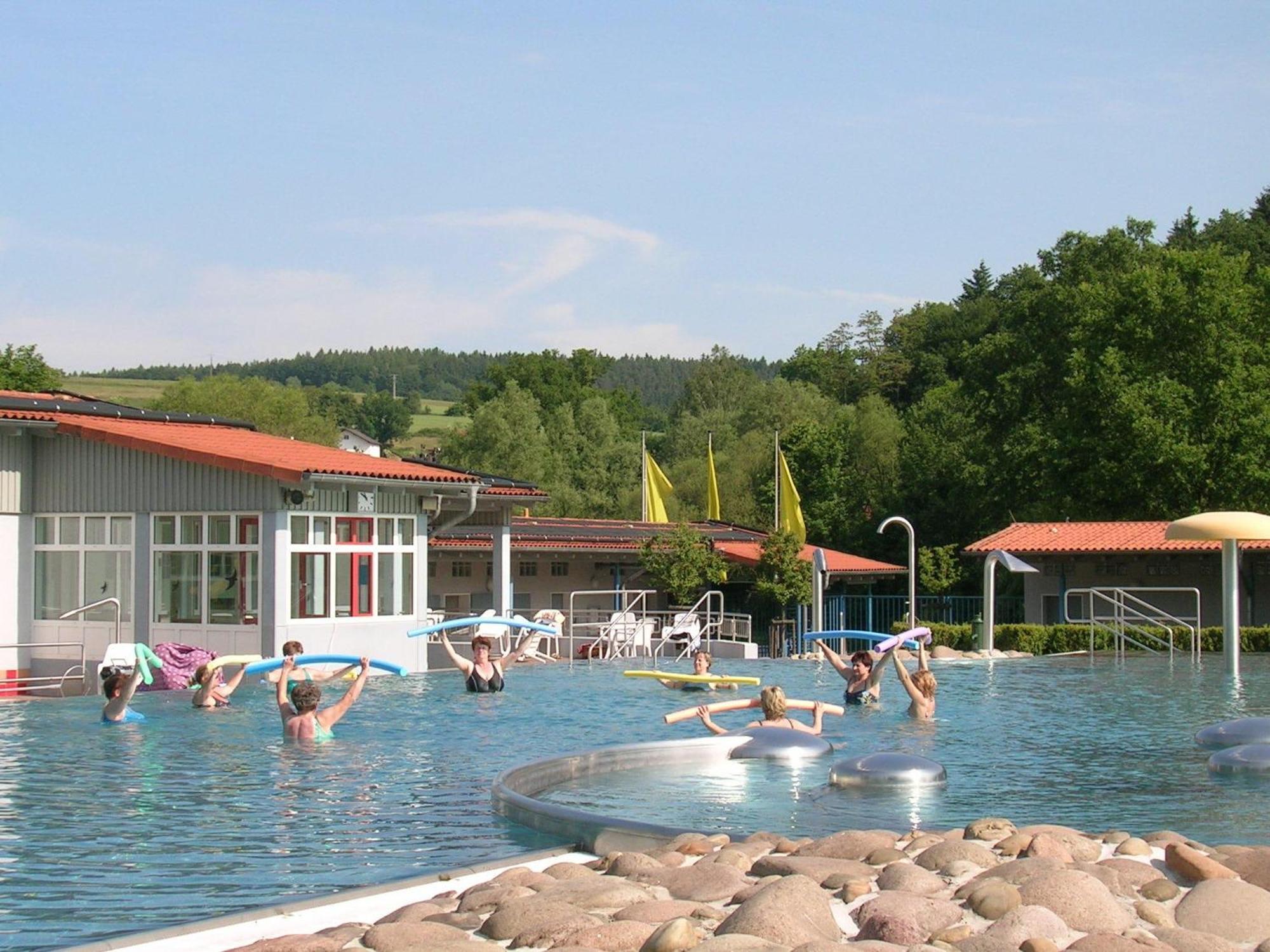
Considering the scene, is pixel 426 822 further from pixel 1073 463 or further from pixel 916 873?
pixel 1073 463

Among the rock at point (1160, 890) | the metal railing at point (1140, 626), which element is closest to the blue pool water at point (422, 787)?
the rock at point (1160, 890)

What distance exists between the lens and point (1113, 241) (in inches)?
1913

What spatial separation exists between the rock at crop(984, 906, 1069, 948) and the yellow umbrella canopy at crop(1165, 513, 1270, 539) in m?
17.7

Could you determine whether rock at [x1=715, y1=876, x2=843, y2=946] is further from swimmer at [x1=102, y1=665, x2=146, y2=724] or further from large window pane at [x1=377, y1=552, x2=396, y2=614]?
large window pane at [x1=377, y1=552, x2=396, y2=614]

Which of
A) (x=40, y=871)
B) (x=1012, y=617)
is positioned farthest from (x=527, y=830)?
(x=1012, y=617)

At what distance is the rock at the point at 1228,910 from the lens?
661 centimetres

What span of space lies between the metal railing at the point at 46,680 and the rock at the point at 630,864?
14.6 meters

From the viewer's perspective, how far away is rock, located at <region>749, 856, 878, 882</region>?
7594mm

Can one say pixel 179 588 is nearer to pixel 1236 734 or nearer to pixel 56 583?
pixel 56 583

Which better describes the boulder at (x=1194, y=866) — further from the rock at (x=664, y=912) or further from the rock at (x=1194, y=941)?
the rock at (x=664, y=912)

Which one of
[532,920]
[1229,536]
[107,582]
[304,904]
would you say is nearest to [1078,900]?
[532,920]

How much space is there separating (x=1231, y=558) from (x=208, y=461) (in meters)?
16.0

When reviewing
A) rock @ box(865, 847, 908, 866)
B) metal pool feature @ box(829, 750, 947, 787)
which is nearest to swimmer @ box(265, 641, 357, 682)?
metal pool feature @ box(829, 750, 947, 787)

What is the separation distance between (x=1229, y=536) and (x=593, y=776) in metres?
13.7
